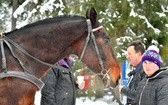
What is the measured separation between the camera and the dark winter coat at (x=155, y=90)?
3576mm

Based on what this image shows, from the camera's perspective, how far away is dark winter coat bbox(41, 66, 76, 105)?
15.0ft

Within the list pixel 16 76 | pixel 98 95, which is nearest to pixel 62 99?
pixel 16 76

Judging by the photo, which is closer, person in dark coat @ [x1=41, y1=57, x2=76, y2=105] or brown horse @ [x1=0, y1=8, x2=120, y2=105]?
brown horse @ [x1=0, y1=8, x2=120, y2=105]

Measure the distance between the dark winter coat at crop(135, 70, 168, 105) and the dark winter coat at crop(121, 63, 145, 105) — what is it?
291 millimetres

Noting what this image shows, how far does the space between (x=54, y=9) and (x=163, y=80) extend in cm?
678

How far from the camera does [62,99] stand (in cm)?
470

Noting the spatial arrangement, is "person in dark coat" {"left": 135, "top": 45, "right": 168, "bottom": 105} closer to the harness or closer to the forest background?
the harness

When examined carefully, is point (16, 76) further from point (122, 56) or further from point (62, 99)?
point (122, 56)

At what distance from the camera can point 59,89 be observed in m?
4.71

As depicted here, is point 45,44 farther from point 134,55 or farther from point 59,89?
point 134,55

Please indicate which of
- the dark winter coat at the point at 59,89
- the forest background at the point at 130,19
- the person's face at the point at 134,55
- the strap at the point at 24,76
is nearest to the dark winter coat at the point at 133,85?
the person's face at the point at 134,55

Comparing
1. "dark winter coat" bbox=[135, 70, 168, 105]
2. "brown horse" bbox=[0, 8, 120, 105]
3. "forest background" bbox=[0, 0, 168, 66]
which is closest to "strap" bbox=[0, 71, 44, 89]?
"brown horse" bbox=[0, 8, 120, 105]

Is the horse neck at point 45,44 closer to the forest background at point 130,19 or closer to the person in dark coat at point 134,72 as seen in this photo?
the person in dark coat at point 134,72

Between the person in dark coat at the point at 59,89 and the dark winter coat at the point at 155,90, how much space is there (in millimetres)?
1132
